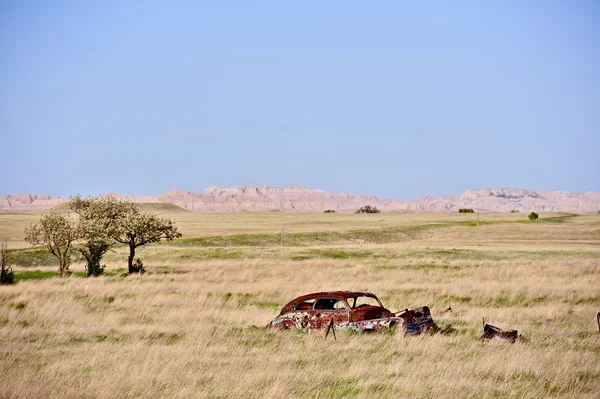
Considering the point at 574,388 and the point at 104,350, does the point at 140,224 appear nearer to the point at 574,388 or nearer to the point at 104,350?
the point at 104,350

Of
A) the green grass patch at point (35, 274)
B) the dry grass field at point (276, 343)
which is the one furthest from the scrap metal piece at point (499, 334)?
the green grass patch at point (35, 274)

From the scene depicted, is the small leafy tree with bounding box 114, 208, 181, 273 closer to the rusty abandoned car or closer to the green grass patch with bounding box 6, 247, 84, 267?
the green grass patch with bounding box 6, 247, 84, 267

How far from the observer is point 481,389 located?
423 inches

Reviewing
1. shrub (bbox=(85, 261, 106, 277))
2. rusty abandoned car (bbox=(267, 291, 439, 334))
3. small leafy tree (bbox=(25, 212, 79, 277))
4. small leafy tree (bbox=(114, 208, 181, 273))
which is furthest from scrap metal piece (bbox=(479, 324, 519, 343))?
shrub (bbox=(85, 261, 106, 277))

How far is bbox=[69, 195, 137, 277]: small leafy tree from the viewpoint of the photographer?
121 feet

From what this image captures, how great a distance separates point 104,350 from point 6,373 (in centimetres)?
246

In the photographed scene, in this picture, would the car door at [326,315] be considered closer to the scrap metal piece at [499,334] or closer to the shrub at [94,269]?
the scrap metal piece at [499,334]

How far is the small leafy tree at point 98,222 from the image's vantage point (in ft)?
121

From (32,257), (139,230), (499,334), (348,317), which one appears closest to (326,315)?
(348,317)

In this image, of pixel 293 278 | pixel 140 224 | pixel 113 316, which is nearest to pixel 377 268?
pixel 293 278

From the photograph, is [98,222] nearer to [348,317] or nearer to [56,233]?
[56,233]

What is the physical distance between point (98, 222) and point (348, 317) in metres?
25.2

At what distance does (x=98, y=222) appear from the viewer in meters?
37.5

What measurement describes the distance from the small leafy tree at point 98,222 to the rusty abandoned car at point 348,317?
74.7ft
